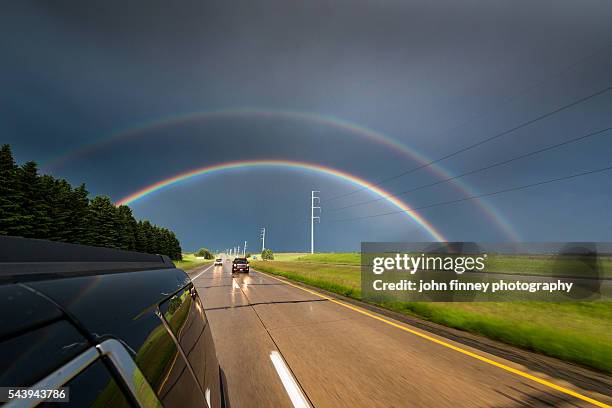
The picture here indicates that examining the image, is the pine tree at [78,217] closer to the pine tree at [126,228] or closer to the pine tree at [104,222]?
the pine tree at [104,222]

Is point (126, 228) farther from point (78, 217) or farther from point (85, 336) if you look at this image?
point (85, 336)

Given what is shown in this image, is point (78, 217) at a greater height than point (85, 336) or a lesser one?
greater

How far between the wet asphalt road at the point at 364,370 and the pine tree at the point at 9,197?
126ft

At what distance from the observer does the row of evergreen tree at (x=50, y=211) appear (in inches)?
1384

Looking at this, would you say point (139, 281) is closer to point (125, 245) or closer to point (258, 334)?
point (258, 334)

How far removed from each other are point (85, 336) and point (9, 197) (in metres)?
45.5

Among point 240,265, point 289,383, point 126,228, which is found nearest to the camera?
point 289,383

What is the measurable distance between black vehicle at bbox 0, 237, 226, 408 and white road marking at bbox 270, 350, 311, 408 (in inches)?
91.9

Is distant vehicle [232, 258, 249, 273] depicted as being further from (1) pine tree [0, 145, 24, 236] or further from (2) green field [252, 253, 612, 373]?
(1) pine tree [0, 145, 24, 236]

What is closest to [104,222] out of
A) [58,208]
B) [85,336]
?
[58,208]

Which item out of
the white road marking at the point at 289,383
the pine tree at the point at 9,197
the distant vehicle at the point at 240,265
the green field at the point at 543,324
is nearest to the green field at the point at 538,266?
the green field at the point at 543,324

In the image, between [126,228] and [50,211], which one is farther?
[126,228]

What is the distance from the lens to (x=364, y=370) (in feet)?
16.3

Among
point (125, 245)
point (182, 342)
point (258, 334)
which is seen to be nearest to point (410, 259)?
point (258, 334)
